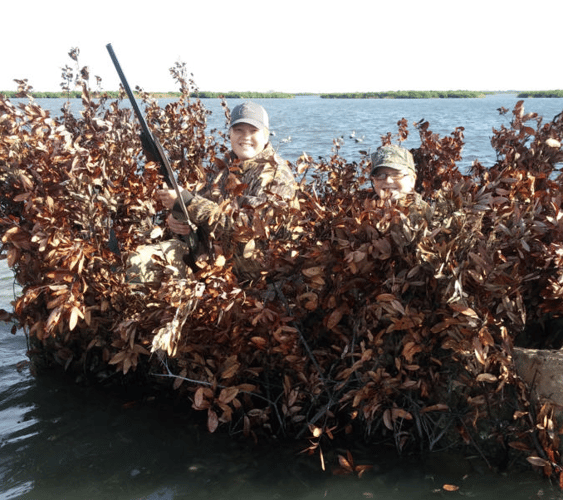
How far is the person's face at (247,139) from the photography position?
407cm

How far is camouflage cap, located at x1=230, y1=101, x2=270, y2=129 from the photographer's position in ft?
13.1

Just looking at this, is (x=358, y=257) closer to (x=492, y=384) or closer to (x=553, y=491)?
(x=492, y=384)

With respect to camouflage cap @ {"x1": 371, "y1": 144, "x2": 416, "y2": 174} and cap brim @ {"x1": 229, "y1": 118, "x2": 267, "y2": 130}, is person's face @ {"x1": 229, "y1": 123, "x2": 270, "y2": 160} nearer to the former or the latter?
cap brim @ {"x1": 229, "y1": 118, "x2": 267, "y2": 130}

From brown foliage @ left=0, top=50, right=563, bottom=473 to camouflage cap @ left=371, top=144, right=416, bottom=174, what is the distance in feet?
1.84

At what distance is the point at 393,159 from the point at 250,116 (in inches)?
42.8

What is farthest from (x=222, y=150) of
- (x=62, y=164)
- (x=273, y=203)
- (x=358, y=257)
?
(x=358, y=257)

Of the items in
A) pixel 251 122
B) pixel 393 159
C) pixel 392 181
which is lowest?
pixel 392 181

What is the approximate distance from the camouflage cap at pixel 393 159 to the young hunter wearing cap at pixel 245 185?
67 centimetres

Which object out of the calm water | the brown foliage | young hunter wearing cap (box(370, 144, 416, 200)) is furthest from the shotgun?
young hunter wearing cap (box(370, 144, 416, 200))

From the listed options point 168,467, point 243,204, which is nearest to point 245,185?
point 243,204

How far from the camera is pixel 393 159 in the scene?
13.5 feet

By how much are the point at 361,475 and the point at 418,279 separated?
1.16 metres

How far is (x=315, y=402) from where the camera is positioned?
3.40 metres

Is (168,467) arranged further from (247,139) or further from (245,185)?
(247,139)
